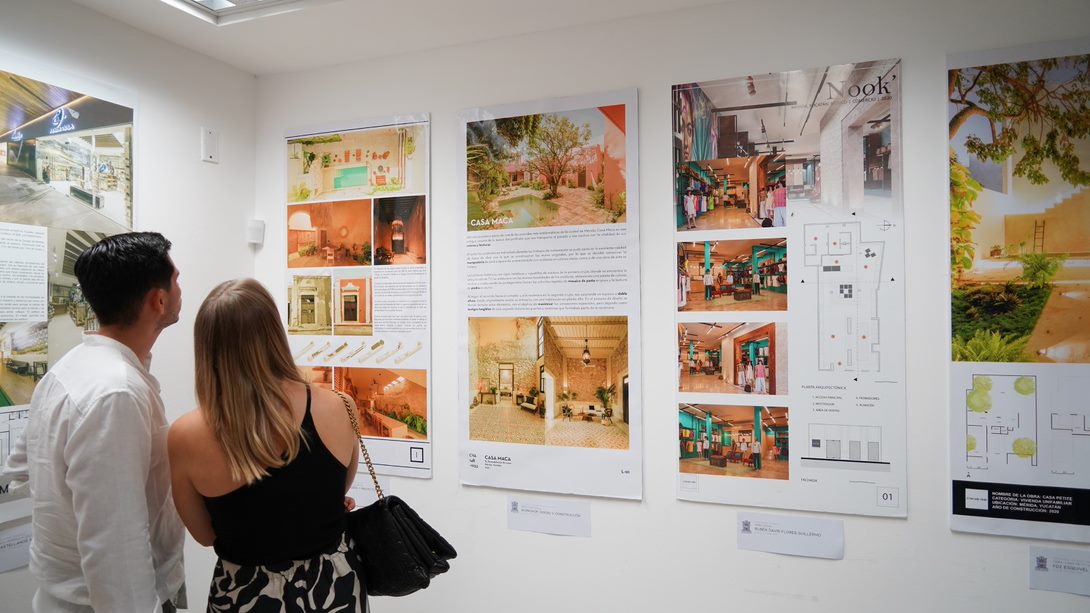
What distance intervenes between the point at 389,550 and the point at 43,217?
5.52 ft

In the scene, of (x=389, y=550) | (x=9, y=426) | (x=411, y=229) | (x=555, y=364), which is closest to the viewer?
(x=389, y=550)

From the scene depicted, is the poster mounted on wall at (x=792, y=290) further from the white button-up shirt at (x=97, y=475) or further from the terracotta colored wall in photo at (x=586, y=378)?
the white button-up shirt at (x=97, y=475)

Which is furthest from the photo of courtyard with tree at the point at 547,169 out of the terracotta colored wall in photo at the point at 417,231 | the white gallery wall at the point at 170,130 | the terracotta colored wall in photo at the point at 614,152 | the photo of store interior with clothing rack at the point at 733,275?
the white gallery wall at the point at 170,130

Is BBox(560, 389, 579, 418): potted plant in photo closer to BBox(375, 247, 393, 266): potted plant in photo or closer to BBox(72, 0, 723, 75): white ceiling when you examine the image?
BBox(375, 247, 393, 266): potted plant in photo

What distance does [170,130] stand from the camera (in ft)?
8.85

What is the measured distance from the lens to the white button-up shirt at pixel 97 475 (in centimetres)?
141

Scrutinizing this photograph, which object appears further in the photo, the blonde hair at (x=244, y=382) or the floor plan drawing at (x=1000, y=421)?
the floor plan drawing at (x=1000, y=421)

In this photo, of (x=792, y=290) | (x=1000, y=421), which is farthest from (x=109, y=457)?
(x=1000, y=421)

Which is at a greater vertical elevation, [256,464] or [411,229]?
[411,229]

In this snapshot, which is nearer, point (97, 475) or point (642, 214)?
point (97, 475)

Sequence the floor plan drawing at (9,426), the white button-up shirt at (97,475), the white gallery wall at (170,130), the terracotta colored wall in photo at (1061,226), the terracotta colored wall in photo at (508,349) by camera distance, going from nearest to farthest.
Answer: the white button-up shirt at (97,475) → the terracotta colored wall in photo at (1061,226) → the floor plan drawing at (9,426) → the white gallery wall at (170,130) → the terracotta colored wall in photo at (508,349)

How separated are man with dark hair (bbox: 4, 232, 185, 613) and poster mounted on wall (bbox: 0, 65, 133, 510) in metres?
0.64

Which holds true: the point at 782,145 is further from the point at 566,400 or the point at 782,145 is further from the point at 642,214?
the point at 566,400

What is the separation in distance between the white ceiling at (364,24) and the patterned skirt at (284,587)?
6.12 ft
